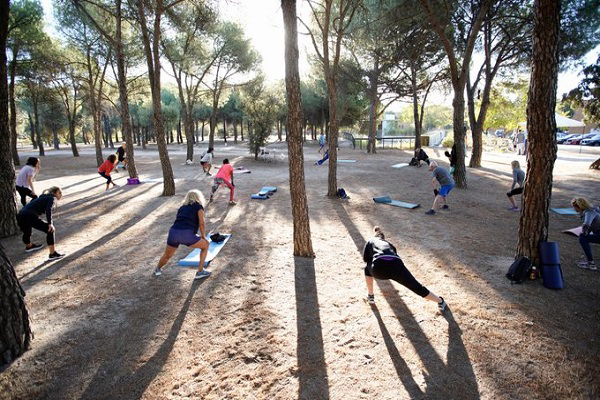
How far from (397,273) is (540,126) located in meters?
3.33

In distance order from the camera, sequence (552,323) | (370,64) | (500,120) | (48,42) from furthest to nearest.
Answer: (500,120) → (370,64) → (48,42) → (552,323)

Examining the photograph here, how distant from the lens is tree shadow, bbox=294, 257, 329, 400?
2869 mm

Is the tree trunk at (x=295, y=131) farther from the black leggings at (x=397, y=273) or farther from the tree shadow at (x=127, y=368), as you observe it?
the tree shadow at (x=127, y=368)

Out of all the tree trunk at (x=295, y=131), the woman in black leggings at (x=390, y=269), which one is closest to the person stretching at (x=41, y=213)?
the tree trunk at (x=295, y=131)

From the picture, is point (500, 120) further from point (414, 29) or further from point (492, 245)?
point (492, 245)

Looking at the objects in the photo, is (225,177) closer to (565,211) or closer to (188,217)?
(188,217)

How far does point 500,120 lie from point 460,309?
4605 centimetres

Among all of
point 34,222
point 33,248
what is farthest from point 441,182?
point 33,248

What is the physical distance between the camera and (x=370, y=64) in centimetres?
2398

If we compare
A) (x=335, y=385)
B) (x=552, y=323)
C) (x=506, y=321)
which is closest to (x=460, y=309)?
(x=506, y=321)

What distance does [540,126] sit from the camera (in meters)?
4.72

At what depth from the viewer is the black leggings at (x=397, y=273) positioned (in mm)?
3703

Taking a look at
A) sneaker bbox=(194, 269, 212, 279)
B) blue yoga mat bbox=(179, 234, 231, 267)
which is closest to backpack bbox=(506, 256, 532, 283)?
sneaker bbox=(194, 269, 212, 279)

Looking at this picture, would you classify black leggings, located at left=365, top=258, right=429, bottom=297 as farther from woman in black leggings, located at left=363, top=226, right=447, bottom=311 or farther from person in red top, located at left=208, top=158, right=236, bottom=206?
person in red top, located at left=208, top=158, right=236, bottom=206
